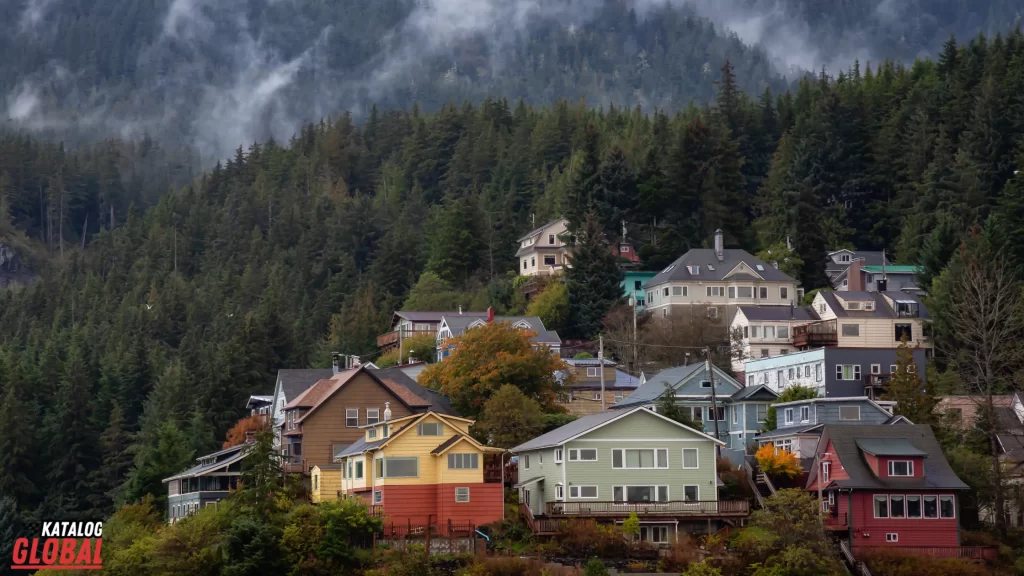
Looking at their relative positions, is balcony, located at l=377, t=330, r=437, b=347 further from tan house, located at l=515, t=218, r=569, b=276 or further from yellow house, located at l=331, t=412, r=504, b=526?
yellow house, located at l=331, t=412, r=504, b=526

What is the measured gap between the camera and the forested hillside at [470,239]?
370ft

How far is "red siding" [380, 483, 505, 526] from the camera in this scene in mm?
68375

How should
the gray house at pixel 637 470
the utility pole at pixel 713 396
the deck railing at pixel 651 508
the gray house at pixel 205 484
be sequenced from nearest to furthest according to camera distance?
the deck railing at pixel 651 508, the gray house at pixel 637 470, the gray house at pixel 205 484, the utility pole at pixel 713 396

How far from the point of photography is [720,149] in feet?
452

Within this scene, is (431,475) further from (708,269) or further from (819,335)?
(708,269)

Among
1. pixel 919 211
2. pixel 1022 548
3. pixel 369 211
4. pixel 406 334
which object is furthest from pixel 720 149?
pixel 1022 548

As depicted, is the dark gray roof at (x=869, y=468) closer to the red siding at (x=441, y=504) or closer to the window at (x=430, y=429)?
the red siding at (x=441, y=504)

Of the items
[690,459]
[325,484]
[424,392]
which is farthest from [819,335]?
[325,484]

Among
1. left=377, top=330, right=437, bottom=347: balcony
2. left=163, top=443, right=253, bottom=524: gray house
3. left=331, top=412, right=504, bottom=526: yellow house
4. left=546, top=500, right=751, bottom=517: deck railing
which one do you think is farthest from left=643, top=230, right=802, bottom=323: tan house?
left=331, top=412, right=504, bottom=526: yellow house

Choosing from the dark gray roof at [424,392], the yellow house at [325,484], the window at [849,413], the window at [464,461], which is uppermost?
the dark gray roof at [424,392]

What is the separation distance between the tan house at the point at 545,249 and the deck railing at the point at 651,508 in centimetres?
6415

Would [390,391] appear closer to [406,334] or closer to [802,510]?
[802,510]

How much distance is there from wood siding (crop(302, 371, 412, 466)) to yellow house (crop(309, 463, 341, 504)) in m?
2.27

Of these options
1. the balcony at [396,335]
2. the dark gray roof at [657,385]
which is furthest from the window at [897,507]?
the balcony at [396,335]
